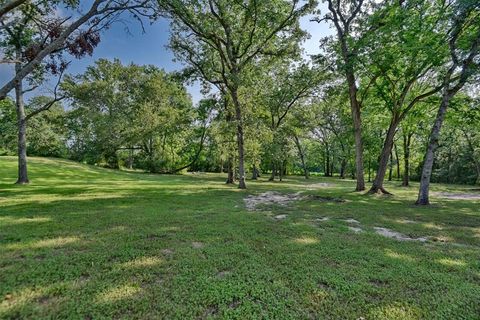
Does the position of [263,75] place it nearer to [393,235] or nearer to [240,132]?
[240,132]

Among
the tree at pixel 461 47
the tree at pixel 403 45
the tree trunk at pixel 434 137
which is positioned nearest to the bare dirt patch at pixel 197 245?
the tree trunk at pixel 434 137

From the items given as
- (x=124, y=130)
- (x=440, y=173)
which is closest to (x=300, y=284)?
(x=124, y=130)

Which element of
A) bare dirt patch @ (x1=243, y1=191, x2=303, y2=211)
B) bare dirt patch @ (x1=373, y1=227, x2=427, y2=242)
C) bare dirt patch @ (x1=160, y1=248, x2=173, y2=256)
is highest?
bare dirt patch @ (x1=373, y1=227, x2=427, y2=242)

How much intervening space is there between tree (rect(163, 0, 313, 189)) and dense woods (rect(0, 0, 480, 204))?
0.06 m

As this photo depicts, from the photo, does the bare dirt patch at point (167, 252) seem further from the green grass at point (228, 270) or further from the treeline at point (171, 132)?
the treeline at point (171, 132)

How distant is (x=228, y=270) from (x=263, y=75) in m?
16.0

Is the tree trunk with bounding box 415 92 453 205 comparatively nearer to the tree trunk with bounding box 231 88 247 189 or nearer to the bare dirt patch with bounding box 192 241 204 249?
the tree trunk with bounding box 231 88 247 189

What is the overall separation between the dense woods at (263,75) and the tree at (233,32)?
59 mm

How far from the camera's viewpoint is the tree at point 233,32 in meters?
11.5

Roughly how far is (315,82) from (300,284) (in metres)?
18.8

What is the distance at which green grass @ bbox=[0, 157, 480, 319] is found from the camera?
2188 mm

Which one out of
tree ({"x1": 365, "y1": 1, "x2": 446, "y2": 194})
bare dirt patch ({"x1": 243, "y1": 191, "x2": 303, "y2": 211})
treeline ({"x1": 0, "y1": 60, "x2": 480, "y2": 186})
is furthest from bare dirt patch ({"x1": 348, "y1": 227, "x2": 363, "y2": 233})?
treeline ({"x1": 0, "y1": 60, "x2": 480, "y2": 186})

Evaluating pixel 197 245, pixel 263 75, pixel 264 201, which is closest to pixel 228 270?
pixel 197 245

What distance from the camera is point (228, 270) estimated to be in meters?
2.96
